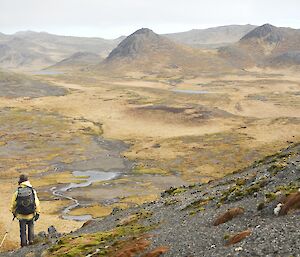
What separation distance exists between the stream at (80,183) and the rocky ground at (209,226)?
73.7 feet

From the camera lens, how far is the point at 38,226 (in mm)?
51031

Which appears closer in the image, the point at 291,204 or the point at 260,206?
the point at 291,204

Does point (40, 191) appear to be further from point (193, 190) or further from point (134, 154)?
point (193, 190)

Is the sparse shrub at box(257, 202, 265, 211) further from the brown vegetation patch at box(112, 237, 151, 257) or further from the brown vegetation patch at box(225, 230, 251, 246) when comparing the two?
the brown vegetation patch at box(112, 237, 151, 257)

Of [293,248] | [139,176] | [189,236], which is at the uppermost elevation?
[293,248]

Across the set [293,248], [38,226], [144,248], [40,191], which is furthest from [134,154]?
[293,248]

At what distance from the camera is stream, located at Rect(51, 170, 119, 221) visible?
193ft

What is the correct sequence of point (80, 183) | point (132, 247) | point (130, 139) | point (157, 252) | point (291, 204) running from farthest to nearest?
point (130, 139)
point (80, 183)
point (132, 247)
point (157, 252)
point (291, 204)

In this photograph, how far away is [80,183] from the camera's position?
7962 cm

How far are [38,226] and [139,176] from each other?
117 feet

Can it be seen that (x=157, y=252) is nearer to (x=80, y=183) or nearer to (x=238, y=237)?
(x=238, y=237)

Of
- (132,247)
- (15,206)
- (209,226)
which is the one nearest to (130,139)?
(15,206)

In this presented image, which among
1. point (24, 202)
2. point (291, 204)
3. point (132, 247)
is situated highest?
point (291, 204)

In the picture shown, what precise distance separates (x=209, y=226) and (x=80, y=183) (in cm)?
5698
